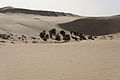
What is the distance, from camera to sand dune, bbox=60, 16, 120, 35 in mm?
52188

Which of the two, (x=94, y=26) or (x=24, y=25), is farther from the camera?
(x=94, y=26)

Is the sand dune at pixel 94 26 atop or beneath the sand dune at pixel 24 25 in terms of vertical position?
beneath

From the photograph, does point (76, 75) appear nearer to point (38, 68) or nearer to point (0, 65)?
point (38, 68)

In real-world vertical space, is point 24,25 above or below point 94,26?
above

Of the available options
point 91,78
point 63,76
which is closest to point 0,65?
point 63,76

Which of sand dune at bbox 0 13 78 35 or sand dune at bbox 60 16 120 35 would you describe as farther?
sand dune at bbox 60 16 120 35

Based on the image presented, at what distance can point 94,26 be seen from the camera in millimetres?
56094

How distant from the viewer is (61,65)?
9969 millimetres

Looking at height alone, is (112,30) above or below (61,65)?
below

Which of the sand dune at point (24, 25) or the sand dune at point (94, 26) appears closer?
the sand dune at point (24, 25)

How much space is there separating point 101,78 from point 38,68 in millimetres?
2698

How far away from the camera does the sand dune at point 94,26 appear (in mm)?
52188

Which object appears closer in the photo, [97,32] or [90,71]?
[90,71]

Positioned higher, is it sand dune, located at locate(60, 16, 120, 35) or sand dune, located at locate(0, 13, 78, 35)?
sand dune, located at locate(0, 13, 78, 35)
